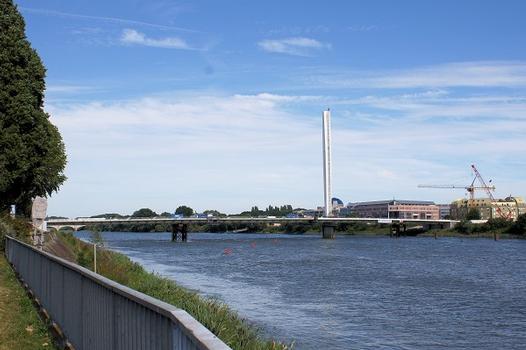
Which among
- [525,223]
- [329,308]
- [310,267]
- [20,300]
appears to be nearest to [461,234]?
[525,223]

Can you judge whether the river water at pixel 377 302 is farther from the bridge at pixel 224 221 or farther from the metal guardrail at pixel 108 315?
the bridge at pixel 224 221

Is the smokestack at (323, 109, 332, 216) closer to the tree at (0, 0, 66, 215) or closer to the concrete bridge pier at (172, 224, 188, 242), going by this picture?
the concrete bridge pier at (172, 224, 188, 242)

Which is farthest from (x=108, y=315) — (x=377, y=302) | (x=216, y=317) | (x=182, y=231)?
(x=182, y=231)

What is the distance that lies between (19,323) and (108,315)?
7728mm

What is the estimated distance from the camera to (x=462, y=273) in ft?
182

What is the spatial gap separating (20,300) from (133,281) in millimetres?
15738

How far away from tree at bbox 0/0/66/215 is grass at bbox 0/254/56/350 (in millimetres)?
19509

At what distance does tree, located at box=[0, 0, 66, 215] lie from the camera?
3872 centimetres

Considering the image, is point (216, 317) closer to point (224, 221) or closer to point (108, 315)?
point (108, 315)

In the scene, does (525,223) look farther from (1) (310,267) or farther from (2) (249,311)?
(2) (249,311)

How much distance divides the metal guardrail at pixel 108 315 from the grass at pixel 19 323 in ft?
1.45

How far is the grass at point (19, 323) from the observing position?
43.0 feet

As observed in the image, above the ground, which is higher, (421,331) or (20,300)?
(20,300)

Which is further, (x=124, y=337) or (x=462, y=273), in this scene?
(x=462, y=273)
